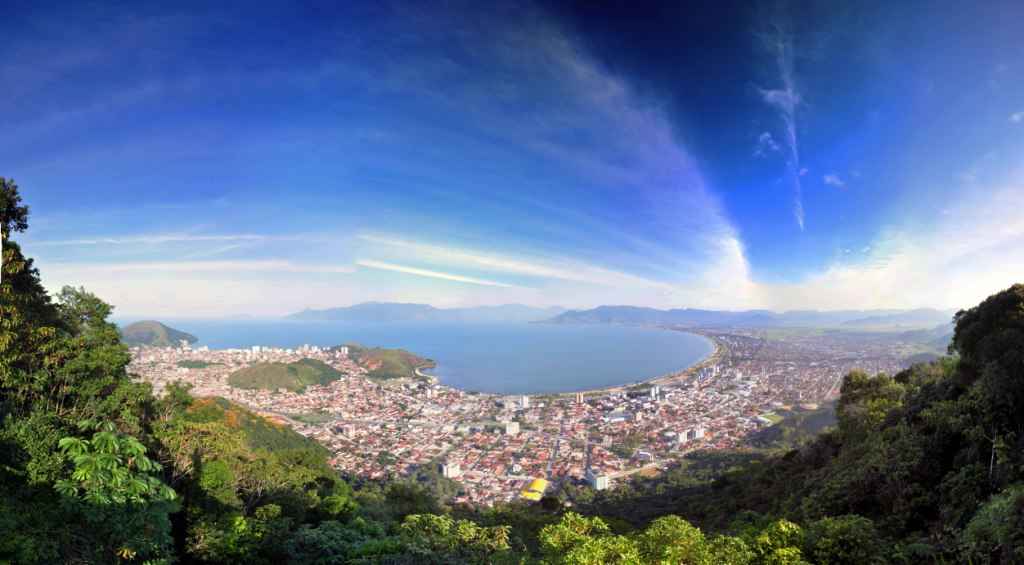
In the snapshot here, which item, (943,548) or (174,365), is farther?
(174,365)

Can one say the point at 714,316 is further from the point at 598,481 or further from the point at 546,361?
the point at 598,481

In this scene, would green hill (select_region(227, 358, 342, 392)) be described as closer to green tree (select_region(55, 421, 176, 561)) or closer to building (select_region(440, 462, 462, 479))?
building (select_region(440, 462, 462, 479))

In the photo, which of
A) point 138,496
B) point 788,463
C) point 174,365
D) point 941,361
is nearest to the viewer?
point 138,496

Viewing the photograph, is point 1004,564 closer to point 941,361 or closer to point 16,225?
point 941,361

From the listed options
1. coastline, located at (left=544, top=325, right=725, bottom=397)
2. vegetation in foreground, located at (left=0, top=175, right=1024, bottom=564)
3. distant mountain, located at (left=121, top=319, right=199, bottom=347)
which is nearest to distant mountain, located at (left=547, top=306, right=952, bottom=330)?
coastline, located at (left=544, top=325, right=725, bottom=397)

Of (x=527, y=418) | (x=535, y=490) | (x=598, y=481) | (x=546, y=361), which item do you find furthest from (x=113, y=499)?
(x=546, y=361)

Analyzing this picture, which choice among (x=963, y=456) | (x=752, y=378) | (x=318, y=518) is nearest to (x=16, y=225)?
(x=318, y=518)
